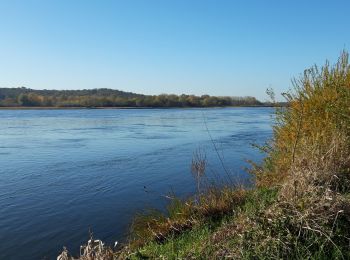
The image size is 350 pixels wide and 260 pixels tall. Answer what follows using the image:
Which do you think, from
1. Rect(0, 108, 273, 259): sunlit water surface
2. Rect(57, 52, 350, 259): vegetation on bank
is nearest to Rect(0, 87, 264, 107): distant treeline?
Rect(0, 108, 273, 259): sunlit water surface

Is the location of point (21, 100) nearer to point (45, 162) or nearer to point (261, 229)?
point (45, 162)

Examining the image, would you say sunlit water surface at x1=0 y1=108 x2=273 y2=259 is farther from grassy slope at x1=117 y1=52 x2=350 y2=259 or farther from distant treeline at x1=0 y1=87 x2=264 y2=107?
distant treeline at x1=0 y1=87 x2=264 y2=107

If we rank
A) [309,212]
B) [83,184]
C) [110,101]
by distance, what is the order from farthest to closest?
[110,101] < [83,184] < [309,212]

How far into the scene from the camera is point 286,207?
5750 millimetres

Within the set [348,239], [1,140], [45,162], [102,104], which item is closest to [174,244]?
[348,239]

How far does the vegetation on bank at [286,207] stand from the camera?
5316 millimetres

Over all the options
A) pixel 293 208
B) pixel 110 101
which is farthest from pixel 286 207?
pixel 110 101

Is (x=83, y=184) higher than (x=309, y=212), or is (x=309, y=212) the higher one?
(x=309, y=212)

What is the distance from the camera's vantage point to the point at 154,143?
1070 inches

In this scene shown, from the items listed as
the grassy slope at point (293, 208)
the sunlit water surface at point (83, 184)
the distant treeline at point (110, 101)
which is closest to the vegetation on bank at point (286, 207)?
the grassy slope at point (293, 208)

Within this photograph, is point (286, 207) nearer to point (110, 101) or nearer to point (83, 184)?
point (83, 184)

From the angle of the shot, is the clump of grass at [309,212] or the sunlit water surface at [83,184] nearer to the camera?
the clump of grass at [309,212]

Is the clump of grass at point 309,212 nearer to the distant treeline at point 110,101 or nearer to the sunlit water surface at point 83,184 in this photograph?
the sunlit water surface at point 83,184

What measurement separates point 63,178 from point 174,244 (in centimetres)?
1032
